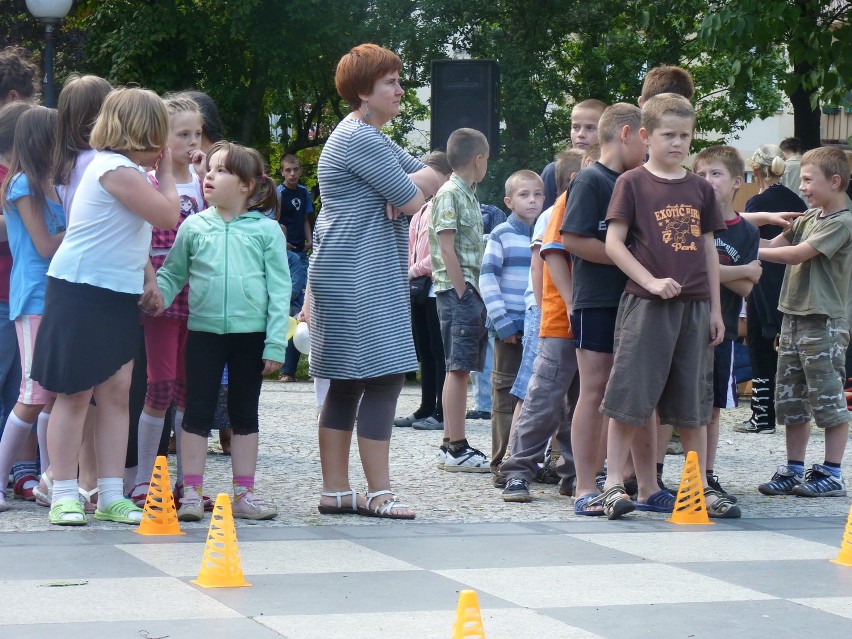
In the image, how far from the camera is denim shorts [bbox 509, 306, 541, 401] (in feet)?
23.7

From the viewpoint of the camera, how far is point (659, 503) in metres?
6.47

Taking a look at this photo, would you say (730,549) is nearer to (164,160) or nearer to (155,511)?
(155,511)

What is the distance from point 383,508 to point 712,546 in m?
1.49

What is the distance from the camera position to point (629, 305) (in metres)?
6.15

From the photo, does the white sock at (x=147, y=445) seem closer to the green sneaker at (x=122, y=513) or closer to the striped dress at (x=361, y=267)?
the green sneaker at (x=122, y=513)

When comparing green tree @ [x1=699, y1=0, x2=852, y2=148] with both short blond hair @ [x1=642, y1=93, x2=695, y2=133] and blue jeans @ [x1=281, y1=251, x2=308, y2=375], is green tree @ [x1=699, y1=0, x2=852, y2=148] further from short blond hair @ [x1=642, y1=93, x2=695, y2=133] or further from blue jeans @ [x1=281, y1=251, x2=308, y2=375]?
short blond hair @ [x1=642, y1=93, x2=695, y2=133]

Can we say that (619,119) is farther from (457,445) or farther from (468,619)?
(468,619)

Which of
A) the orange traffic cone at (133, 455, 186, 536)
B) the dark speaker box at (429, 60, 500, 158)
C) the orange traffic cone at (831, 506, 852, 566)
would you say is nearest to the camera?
the orange traffic cone at (831, 506, 852, 566)

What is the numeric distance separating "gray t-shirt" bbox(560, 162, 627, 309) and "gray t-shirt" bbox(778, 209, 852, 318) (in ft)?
5.43

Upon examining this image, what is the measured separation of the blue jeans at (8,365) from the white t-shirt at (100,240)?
2.96 feet

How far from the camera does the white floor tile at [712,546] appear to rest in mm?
5332

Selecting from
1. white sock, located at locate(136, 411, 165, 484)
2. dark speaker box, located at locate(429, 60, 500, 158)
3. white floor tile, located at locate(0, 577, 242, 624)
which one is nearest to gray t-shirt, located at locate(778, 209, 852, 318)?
white sock, located at locate(136, 411, 165, 484)

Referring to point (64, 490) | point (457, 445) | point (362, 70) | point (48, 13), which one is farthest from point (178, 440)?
point (48, 13)

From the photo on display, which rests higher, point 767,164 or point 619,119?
point 767,164
